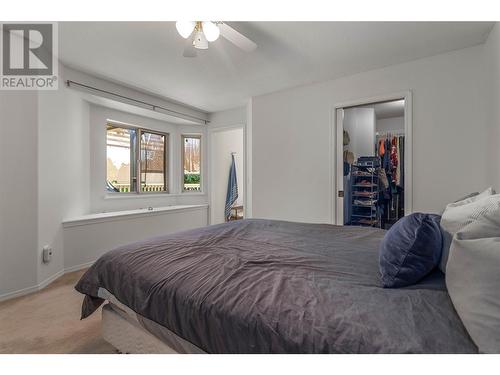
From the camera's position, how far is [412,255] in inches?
39.8

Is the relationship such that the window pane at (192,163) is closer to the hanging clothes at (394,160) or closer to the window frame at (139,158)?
the window frame at (139,158)

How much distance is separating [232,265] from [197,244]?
0.46m

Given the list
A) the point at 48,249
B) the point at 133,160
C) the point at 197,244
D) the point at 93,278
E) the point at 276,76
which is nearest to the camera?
the point at 93,278

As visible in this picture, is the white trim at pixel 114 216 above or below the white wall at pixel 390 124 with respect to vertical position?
below

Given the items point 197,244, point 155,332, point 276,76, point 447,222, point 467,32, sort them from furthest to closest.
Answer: point 276,76 → point 467,32 → point 197,244 → point 155,332 → point 447,222

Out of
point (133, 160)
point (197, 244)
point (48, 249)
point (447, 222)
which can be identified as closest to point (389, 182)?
point (447, 222)

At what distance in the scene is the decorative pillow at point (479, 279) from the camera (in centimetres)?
66

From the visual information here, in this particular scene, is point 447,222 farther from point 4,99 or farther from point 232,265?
point 4,99

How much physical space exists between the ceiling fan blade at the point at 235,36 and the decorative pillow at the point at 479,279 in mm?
1787

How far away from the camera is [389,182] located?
400 centimetres

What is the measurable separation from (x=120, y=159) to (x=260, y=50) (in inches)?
114

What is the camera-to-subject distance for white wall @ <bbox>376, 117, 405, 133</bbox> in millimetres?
4786

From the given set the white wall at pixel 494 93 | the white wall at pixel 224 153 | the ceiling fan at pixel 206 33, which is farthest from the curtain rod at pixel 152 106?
the white wall at pixel 494 93

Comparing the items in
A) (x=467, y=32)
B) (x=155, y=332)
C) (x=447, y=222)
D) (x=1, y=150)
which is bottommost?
(x=155, y=332)
